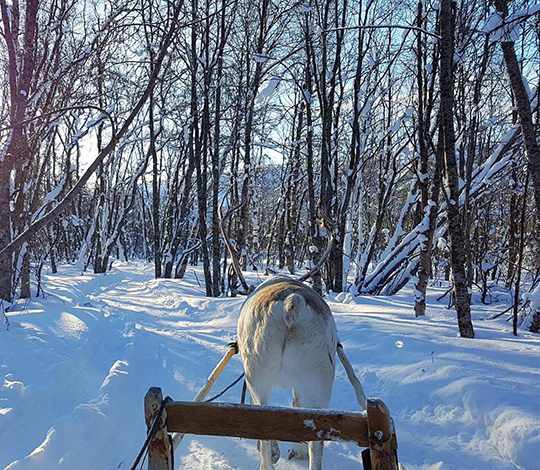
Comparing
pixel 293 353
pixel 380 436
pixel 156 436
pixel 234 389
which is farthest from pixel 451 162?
pixel 156 436

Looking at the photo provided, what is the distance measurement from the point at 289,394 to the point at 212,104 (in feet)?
47.8

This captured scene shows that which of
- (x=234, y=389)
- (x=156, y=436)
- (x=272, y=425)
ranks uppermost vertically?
(x=272, y=425)

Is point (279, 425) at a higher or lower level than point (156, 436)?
higher

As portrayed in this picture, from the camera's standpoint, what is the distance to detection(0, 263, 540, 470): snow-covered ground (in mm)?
3764

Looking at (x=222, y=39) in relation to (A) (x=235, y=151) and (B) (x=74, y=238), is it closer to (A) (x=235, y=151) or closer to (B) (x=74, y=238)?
(A) (x=235, y=151)

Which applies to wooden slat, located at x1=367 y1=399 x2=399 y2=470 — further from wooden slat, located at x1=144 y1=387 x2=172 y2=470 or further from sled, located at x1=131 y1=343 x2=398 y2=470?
wooden slat, located at x1=144 y1=387 x2=172 y2=470

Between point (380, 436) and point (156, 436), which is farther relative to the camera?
point (156, 436)

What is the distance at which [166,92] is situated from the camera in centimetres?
2209

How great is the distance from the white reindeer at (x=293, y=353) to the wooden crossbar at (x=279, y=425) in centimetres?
99

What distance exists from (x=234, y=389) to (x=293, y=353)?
2.92 meters

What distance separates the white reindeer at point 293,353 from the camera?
3156 millimetres

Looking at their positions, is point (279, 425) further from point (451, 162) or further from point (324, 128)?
point (324, 128)

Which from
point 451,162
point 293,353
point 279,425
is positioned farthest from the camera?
point 451,162

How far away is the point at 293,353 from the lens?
3162 millimetres
